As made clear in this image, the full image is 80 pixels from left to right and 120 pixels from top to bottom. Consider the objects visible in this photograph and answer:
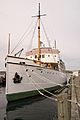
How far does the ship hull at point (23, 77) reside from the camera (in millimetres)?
18172

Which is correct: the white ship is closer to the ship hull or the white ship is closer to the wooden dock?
the ship hull

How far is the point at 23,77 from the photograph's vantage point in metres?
19.3

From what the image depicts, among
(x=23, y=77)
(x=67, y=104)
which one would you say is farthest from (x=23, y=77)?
(x=67, y=104)

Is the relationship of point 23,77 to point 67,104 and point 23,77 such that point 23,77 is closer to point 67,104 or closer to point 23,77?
point 23,77

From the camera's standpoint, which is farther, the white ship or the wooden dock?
the white ship

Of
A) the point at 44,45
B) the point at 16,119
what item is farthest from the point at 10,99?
the point at 44,45

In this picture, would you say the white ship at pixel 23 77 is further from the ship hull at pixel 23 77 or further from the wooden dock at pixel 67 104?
the wooden dock at pixel 67 104

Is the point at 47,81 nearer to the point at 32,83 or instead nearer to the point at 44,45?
the point at 32,83

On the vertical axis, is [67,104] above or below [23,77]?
below

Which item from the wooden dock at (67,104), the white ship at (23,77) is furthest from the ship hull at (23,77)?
the wooden dock at (67,104)

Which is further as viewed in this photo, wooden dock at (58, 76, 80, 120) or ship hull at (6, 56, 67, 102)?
ship hull at (6, 56, 67, 102)

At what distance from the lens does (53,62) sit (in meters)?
28.8

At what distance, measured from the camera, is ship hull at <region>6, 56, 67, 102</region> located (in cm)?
1817

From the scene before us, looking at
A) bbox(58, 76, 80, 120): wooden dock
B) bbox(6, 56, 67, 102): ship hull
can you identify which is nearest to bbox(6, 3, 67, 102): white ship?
bbox(6, 56, 67, 102): ship hull
